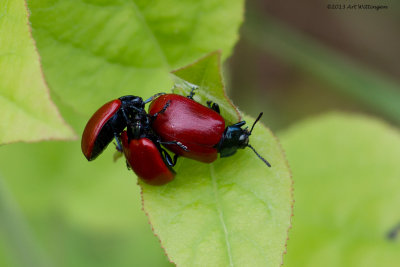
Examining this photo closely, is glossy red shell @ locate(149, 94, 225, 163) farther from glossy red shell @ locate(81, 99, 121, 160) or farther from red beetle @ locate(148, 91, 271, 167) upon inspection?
glossy red shell @ locate(81, 99, 121, 160)

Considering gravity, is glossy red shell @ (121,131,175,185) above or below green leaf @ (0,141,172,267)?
above

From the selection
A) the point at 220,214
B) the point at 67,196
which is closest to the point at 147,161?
the point at 220,214

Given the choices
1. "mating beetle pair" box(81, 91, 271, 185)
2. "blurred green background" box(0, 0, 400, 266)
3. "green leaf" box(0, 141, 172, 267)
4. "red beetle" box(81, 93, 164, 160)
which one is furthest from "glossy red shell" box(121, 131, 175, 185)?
"green leaf" box(0, 141, 172, 267)

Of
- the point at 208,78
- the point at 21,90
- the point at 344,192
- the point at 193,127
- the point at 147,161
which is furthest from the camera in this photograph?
the point at 344,192

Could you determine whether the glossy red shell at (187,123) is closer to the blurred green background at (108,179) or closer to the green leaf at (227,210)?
the green leaf at (227,210)

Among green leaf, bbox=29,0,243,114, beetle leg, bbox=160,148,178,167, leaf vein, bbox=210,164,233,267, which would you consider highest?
green leaf, bbox=29,0,243,114

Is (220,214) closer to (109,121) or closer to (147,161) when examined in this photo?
(147,161)
